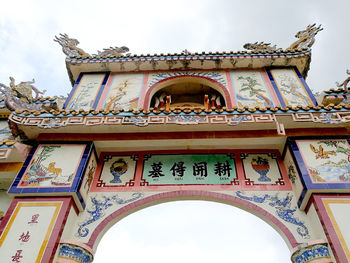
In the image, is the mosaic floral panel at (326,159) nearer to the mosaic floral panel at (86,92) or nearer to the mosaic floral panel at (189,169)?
the mosaic floral panel at (189,169)

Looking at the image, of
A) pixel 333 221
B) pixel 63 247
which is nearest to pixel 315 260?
pixel 333 221

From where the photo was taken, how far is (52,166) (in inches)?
208

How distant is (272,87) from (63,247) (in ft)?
20.8

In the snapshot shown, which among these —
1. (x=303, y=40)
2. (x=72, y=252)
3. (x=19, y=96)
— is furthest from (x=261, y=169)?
(x=19, y=96)

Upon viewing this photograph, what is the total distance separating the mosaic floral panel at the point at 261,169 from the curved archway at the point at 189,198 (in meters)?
0.54

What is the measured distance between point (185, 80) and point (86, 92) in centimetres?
295

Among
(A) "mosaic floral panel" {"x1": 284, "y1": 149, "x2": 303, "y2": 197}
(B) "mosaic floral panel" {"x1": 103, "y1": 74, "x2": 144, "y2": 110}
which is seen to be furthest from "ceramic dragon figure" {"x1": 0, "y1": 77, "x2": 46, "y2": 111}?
(A) "mosaic floral panel" {"x1": 284, "y1": 149, "x2": 303, "y2": 197}

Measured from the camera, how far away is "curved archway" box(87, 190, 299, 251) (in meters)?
4.73

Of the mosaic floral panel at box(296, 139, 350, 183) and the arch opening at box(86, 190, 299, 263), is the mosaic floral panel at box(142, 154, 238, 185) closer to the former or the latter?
the arch opening at box(86, 190, 299, 263)

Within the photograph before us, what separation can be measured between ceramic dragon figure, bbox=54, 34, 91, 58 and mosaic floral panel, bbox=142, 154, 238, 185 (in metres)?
4.85

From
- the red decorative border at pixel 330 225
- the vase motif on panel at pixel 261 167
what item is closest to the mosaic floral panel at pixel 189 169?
the vase motif on panel at pixel 261 167

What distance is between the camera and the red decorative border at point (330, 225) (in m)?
3.95

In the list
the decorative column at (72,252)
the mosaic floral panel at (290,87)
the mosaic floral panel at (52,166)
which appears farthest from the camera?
the mosaic floral panel at (290,87)

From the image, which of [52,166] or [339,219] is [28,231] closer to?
[52,166]
